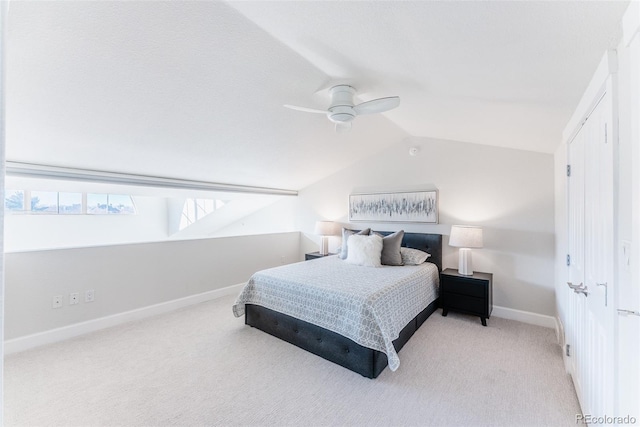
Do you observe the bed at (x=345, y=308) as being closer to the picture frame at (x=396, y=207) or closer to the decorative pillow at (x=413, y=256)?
the decorative pillow at (x=413, y=256)

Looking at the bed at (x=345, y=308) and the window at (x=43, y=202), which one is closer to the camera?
the bed at (x=345, y=308)

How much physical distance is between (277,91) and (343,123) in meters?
0.66

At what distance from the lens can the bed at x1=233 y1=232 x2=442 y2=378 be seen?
2.27 metres

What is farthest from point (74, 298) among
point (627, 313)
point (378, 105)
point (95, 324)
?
point (627, 313)

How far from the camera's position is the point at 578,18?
3.52 feet

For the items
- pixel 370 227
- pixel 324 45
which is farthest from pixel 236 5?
pixel 370 227

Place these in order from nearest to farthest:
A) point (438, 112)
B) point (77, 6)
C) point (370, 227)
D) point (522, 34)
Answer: point (522, 34)
point (77, 6)
point (438, 112)
point (370, 227)

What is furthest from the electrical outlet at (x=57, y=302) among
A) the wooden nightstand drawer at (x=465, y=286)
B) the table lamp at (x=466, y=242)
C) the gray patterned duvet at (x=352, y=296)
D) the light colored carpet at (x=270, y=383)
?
the table lamp at (x=466, y=242)

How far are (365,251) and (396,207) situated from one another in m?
1.10

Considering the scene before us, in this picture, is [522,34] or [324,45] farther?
[324,45]

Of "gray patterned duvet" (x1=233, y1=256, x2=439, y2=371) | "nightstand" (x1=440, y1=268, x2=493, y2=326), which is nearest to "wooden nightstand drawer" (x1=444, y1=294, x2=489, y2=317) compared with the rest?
"nightstand" (x1=440, y1=268, x2=493, y2=326)

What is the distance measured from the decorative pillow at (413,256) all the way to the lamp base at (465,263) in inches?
17.3

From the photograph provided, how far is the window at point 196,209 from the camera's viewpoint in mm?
6287

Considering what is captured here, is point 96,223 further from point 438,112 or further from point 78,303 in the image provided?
point 438,112
